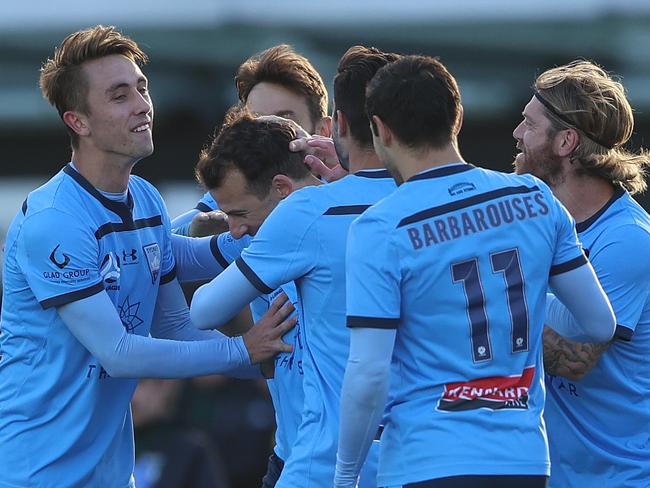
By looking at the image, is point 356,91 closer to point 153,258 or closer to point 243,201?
point 243,201

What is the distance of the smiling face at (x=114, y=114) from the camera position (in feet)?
15.3

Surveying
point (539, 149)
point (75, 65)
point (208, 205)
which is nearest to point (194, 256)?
point (208, 205)

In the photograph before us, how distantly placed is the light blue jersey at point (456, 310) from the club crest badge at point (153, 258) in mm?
1458

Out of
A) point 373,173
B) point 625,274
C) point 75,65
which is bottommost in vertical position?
point 625,274

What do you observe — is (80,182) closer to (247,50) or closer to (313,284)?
(313,284)

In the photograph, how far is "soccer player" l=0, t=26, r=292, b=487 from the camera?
4414mm

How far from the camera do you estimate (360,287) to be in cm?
346

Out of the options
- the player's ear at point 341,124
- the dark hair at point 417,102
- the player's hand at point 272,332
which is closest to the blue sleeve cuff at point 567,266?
the dark hair at point 417,102

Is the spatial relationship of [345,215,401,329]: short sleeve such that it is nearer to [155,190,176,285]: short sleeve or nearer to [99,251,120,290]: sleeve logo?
[99,251,120,290]: sleeve logo

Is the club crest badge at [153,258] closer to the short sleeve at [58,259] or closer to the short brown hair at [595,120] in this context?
the short sleeve at [58,259]

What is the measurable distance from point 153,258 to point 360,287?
154cm

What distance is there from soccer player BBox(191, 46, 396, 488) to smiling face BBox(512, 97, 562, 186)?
0.87 m

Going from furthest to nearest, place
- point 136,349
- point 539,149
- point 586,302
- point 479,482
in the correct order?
point 539,149 < point 136,349 < point 586,302 < point 479,482

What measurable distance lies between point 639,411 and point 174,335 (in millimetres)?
1911
